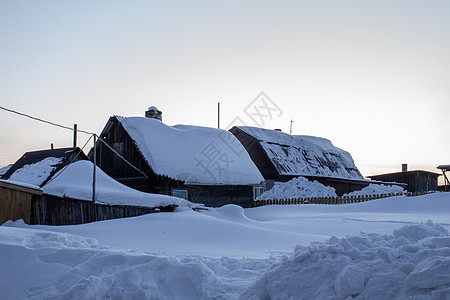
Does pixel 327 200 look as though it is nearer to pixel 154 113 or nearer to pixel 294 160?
pixel 294 160

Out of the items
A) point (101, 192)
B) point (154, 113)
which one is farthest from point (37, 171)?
point (154, 113)

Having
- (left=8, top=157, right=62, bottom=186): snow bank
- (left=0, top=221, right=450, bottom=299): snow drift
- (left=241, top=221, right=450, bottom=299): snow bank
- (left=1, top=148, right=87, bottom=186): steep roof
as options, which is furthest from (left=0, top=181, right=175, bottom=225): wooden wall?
(left=241, top=221, right=450, bottom=299): snow bank

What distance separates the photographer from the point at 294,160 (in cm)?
2747

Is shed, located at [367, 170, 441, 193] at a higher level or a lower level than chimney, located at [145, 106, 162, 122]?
lower

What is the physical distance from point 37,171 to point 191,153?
7.25 metres

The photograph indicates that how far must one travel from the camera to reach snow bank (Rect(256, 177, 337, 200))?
70.5 ft

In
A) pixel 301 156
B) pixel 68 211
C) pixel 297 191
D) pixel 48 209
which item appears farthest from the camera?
pixel 301 156

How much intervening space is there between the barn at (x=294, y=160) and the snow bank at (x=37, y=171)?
531 inches

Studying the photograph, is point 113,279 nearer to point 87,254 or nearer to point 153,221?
point 87,254

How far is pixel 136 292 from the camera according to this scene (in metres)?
3.91

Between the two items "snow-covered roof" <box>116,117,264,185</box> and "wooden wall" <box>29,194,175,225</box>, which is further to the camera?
"snow-covered roof" <box>116,117,264,185</box>

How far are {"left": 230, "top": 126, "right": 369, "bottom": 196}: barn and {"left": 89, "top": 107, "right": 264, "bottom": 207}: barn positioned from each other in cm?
385

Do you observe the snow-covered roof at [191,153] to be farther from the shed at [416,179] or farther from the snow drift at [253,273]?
the shed at [416,179]

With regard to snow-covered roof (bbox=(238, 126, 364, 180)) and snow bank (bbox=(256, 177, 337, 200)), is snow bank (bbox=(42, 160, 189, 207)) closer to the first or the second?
snow bank (bbox=(256, 177, 337, 200))
